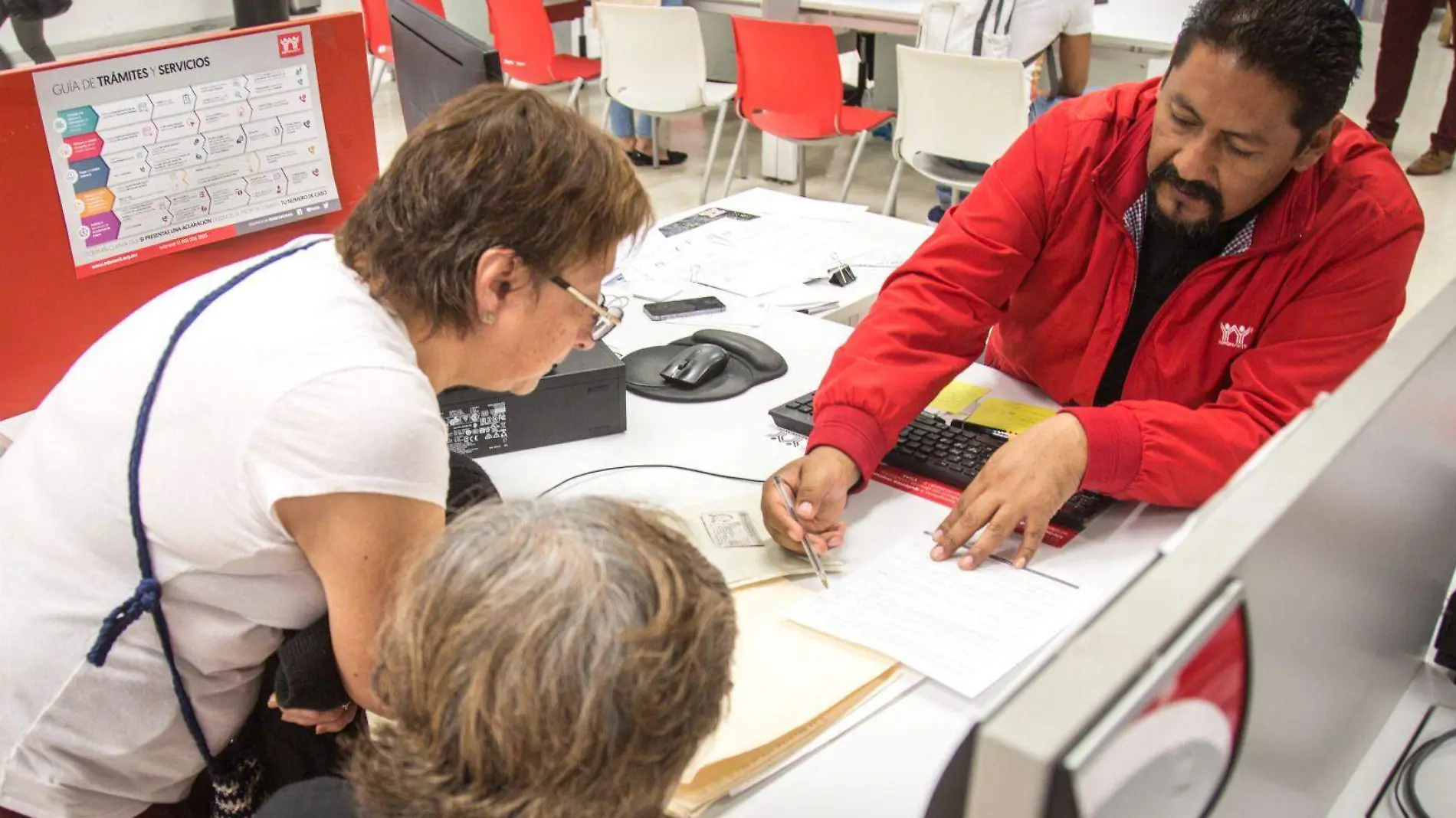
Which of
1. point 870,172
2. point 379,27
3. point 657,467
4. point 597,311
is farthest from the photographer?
point 870,172

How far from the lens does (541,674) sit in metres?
0.67

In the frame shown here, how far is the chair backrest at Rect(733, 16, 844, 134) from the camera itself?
13.0ft

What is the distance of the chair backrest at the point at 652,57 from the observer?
4.31 m

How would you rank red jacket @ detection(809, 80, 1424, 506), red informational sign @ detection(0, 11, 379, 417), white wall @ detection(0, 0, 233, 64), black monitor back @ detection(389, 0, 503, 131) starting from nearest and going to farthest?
red jacket @ detection(809, 80, 1424, 506) < red informational sign @ detection(0, 11, 379, 417) < black monitor back @ detection(389, 0, 503, 131) < white wall @ detection(0, 0, 233, 64)

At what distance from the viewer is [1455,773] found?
1.01 metres

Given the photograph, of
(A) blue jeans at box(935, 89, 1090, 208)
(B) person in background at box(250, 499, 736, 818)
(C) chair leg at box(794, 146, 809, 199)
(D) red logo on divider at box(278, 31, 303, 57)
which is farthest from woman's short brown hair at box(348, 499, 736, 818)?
(C) chair leg at box(794, 146, 809, 199)

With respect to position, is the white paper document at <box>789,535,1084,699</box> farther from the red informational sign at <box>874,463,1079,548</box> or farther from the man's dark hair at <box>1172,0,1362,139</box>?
the man's dark hair at <box>1172,0,1362,139</box>

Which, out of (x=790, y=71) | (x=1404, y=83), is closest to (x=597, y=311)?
(x=790, y=71)

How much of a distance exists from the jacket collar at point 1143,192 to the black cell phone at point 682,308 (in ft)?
2.41

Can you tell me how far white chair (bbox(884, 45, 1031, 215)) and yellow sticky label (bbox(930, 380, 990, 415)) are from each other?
5.69ft

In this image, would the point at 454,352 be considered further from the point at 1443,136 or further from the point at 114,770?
the point at 1443,136

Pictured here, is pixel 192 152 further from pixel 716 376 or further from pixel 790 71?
pixel 790 71

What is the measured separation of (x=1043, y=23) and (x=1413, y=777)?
3448 mm

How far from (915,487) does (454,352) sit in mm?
631
